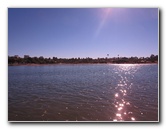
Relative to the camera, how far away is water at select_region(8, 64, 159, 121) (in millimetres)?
3418

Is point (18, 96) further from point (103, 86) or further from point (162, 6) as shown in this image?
point (162, 6)

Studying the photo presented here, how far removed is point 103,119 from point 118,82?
593mm

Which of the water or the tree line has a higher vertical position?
the tree line

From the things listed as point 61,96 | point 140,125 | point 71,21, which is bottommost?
point 140,125

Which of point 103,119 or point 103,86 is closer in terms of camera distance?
point 103,119

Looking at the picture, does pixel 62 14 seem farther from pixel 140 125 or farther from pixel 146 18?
pixel 140 125

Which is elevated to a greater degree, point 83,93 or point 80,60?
point 80,60

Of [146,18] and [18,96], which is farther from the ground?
[146,18]

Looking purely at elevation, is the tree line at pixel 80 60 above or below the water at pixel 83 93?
above

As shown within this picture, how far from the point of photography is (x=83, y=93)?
3.73m

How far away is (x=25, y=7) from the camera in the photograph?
3406 mm

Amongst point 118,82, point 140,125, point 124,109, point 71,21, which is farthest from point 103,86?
point 71,21

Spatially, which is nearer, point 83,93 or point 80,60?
point 80,60

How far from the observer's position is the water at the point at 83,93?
3418 millimetres
